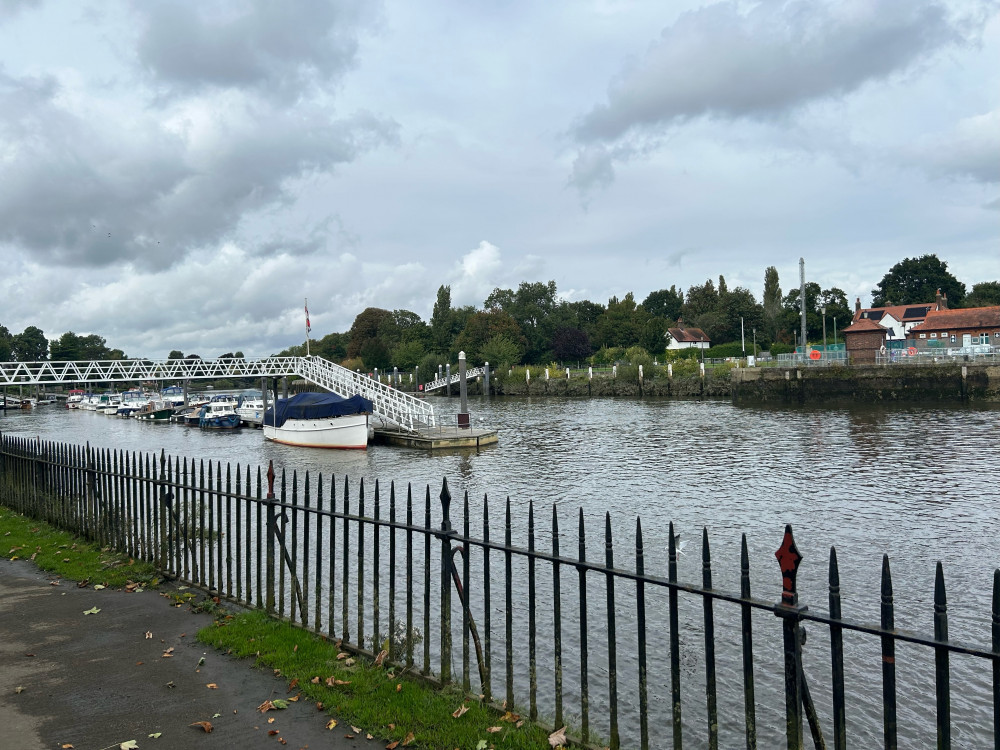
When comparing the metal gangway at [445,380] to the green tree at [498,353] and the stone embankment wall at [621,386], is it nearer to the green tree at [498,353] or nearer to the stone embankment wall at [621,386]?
the stone embankment wall at [621,386]

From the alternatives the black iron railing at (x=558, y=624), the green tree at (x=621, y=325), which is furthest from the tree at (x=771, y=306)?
the black iron railing at (x=558, y=624)

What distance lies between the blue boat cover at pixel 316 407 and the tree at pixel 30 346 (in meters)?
146

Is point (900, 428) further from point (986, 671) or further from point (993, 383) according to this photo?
point (986, 671)

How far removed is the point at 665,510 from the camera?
66.9 ft

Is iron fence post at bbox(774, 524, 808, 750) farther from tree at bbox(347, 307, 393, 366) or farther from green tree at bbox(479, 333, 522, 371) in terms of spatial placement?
tree at bbox(347, 307, 393, 366)

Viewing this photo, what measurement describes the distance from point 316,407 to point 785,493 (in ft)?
87.2

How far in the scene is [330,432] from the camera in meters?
40.4

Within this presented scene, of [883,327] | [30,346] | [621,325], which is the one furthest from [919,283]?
[30,346]

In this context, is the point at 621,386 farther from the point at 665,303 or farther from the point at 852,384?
the point at 665,303

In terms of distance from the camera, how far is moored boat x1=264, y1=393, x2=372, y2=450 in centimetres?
3962

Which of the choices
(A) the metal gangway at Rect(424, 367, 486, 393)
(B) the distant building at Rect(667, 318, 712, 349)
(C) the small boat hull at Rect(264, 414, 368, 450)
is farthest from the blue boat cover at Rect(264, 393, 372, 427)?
(B) the distant building at Rect(667, 318, 712, 349)

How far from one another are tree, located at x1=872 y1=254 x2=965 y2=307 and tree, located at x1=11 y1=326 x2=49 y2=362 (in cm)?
17881

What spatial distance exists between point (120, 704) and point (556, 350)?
116 meters

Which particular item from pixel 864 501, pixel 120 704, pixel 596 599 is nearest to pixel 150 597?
pixel 120 704
